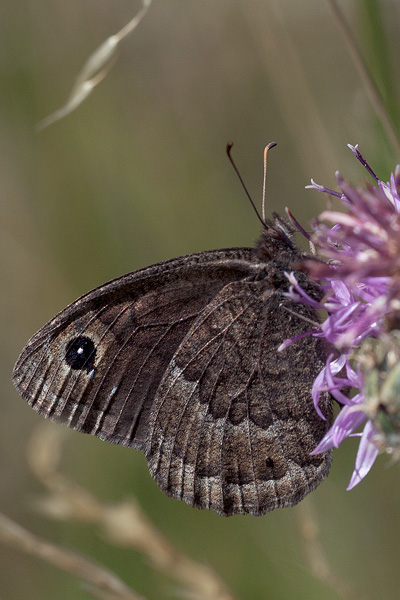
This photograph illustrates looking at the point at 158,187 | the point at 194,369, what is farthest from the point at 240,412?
the point at 158,187

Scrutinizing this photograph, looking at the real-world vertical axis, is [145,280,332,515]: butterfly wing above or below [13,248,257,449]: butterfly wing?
below

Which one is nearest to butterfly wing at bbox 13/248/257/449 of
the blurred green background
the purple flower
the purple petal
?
the purple flower

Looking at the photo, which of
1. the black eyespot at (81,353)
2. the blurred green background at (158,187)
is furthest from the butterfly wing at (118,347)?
the blurred green background at (158,187)

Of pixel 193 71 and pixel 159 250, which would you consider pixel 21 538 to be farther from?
pixel 193 71

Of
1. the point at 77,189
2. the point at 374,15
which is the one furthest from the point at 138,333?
the point at 77,189

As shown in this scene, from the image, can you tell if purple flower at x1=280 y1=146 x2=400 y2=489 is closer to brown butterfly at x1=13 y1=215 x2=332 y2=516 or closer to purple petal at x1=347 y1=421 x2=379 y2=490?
purple petal at x1=347 y1=421 x2=379 y2=490

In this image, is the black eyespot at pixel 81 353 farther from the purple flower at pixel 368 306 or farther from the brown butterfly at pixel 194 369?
the purple flower at pixel 368 306
